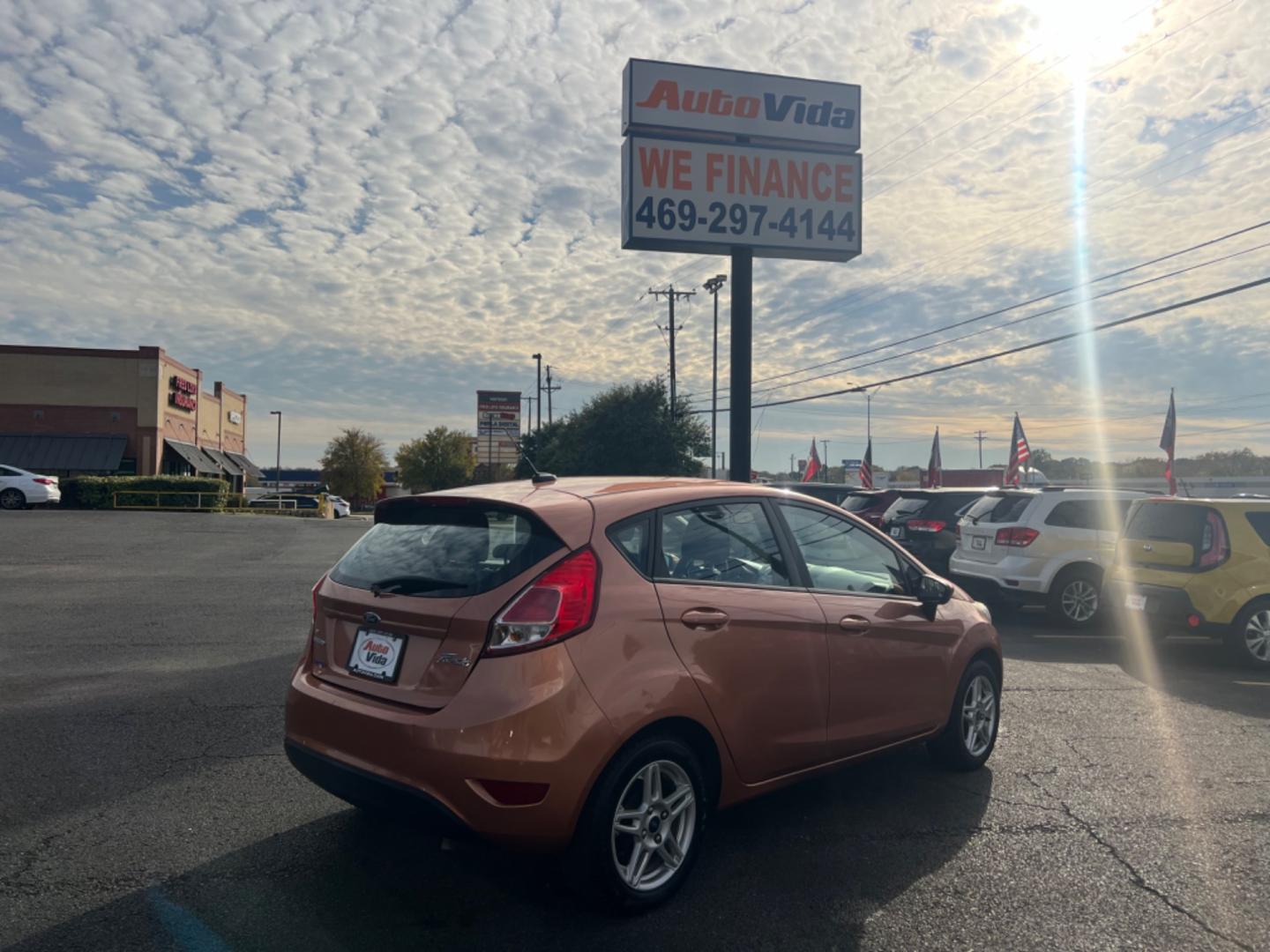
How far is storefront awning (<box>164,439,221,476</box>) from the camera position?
48.1 m

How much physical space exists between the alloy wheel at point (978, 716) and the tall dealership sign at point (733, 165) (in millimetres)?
9594

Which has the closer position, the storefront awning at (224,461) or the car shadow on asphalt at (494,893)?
the car shadow on asphalt at (494,893)

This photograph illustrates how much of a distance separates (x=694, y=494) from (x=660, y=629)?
78cm

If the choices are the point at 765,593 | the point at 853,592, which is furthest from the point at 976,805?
the point at 765,593

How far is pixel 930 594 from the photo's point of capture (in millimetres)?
5066

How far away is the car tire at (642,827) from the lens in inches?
135

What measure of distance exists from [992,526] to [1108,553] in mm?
1319

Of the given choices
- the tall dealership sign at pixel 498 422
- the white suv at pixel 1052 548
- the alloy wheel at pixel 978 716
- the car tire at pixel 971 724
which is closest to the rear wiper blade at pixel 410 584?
the car tire at pixel 971 724

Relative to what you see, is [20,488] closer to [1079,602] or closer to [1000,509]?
[1000,509]

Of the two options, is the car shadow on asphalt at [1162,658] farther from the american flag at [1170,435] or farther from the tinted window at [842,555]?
the american flag at [1170,435]

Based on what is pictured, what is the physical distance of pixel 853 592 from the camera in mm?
4730

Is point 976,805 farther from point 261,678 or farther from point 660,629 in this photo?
point 261,678

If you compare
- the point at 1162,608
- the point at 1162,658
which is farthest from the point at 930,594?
the point at 1162,658

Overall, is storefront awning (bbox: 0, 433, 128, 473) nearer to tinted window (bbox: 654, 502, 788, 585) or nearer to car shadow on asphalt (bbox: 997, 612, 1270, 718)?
car shadow on asphalt (bbox: 997, 612, 1270, 718)
